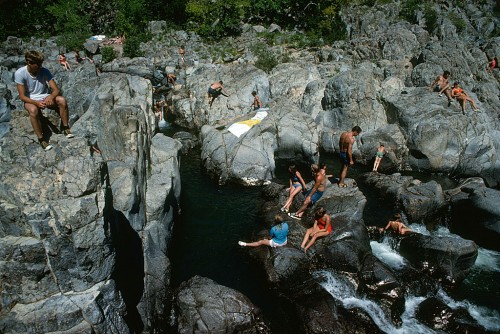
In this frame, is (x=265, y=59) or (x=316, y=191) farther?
(x=265, y=59)

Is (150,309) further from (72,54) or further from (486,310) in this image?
(72,54)

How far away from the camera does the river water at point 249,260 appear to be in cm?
1275

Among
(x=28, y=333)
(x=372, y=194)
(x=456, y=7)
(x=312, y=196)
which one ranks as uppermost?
(x=456, y=7)

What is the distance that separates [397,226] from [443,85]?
46.1 ft

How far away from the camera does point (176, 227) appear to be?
17.1 meters

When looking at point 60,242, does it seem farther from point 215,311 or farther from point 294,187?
point 294,187

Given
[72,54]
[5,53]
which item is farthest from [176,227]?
[5,53]

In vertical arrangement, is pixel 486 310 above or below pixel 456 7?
below

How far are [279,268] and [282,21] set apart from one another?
4049 centimetres

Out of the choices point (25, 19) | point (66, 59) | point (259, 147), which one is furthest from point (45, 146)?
→ point (25, 19)

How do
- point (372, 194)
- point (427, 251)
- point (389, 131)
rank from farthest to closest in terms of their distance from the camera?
point (389, 131)
point (372, 194)
point (427, 251)

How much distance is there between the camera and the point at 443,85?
25.0 meters

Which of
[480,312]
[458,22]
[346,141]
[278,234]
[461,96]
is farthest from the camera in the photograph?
[458,22]

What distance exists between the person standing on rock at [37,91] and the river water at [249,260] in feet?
24.9
